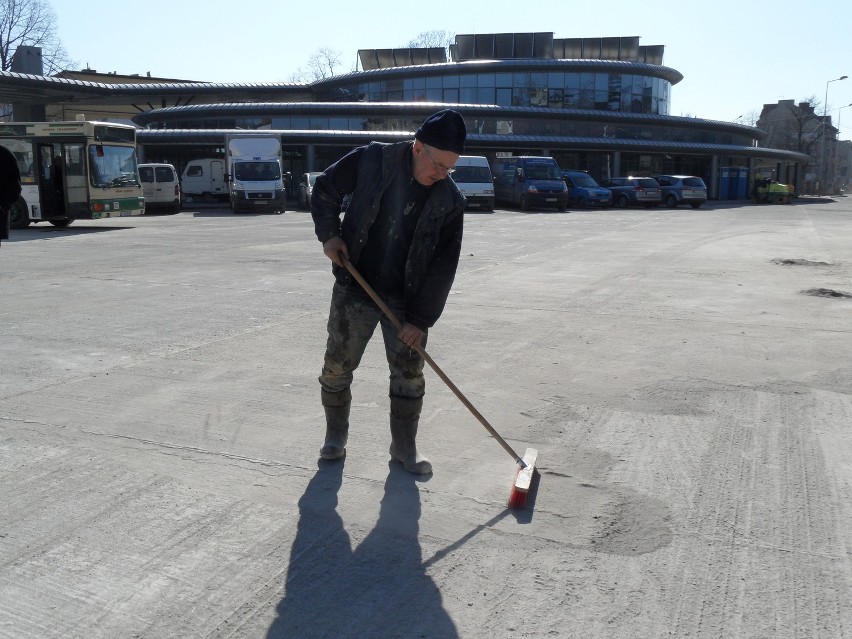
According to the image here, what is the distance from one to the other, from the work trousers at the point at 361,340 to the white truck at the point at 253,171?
92.6 feet

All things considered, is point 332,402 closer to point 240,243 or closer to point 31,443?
point 31,443

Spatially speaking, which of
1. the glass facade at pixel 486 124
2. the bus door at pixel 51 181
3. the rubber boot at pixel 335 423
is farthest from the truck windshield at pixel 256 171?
the rubber boot at pixel 335 423

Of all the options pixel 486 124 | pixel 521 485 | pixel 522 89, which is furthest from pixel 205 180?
pixel 521 485

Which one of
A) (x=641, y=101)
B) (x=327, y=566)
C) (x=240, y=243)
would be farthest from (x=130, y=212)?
(x=641, y=101)

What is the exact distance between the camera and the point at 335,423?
14.2 feet

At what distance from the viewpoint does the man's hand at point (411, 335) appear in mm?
3930

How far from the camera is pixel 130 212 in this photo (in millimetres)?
22859

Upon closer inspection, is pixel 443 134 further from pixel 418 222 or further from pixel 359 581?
pixel 359 581

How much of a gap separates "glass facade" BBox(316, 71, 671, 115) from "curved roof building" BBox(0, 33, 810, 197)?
7 centimetres

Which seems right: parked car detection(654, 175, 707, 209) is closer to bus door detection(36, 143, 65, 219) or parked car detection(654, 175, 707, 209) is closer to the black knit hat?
bus door detection(36, 143, 65, 219)

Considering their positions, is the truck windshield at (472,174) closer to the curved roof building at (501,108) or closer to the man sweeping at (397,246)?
the curved roof building at (501,108)

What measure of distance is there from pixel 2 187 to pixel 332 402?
3816 millimetres

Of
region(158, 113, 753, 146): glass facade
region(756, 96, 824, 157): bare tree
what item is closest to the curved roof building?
region(158, 113, 753, 146): glass facade

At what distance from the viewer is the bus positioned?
2161cm
